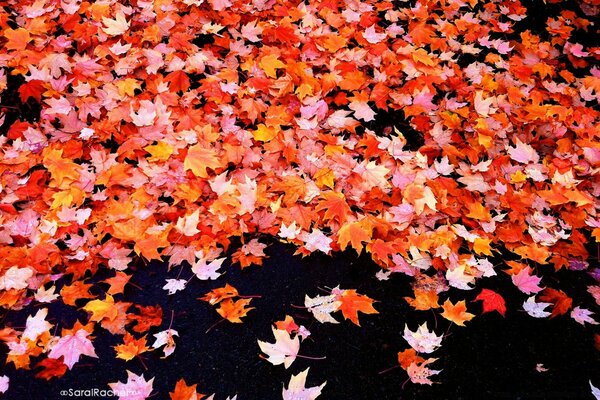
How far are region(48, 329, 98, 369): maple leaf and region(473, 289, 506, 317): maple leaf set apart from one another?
84.4 inches

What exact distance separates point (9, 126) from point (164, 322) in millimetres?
2048

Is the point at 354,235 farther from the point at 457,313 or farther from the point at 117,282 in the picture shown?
the point at 117,282

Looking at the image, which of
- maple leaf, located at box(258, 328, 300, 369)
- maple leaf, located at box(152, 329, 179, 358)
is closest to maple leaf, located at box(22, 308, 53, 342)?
maple leaf, located at box(152, 329, 179, 358)

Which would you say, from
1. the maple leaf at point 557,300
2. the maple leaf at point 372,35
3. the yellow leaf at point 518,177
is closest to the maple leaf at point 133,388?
the maple leaf at point 557,300

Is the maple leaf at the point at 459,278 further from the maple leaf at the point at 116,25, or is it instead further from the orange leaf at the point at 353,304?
the maple leaf at the point at 116,25

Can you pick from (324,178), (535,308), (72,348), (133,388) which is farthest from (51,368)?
(535,308)

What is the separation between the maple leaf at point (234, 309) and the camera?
241cm

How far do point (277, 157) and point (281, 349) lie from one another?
1.36m

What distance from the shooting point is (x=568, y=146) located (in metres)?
3.35

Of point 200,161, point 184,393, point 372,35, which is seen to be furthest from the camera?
point 372,35

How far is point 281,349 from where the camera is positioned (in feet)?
7.48

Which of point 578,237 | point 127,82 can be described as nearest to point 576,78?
point 578,237

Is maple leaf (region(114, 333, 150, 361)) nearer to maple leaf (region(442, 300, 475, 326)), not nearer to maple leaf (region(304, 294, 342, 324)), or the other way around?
maple leaf (region(304, 294, 342, 324))

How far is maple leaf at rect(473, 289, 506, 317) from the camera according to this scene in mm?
2500
